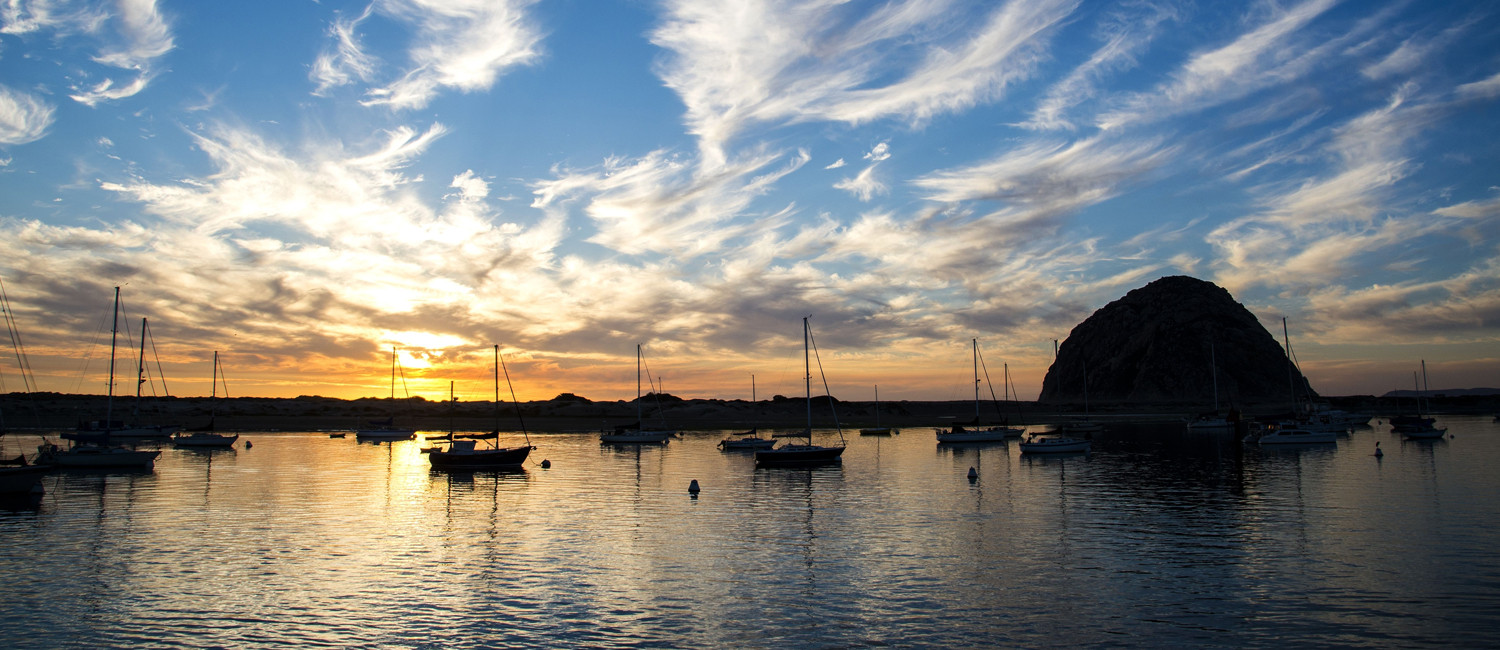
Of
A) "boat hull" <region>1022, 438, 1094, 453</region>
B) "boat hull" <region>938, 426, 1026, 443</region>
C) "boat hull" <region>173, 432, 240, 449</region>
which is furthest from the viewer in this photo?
"boat hull" <region>938, 426, 1026, 443</region>

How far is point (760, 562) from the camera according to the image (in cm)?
2891

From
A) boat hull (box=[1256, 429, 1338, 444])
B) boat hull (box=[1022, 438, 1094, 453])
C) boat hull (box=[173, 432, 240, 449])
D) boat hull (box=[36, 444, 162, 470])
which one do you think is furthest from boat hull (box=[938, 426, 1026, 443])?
boat hull (box=[173, 432, 240, 449])

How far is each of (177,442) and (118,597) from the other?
278ft

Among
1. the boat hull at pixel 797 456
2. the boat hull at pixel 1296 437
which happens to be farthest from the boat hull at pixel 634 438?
the boat hull at pixel 1296 437

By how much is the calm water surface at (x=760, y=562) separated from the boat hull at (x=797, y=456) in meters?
11.4

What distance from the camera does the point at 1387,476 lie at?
56.5 m

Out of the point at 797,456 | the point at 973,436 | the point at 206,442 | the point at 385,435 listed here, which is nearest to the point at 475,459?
the point at 797,456

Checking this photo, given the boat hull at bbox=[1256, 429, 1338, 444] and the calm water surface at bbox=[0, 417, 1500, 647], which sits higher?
the boat hull at bbox=[1256, 429, 1338, 444]

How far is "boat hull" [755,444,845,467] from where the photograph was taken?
2702 inches

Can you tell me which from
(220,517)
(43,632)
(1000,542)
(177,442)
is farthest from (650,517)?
(177,442)

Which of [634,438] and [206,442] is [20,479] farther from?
[634,438]

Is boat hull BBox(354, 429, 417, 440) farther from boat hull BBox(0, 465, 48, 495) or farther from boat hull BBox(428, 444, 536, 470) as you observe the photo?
boat hull BBox(0, 465, 48, 495)

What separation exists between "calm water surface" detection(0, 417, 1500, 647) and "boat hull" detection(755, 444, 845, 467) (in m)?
11.4

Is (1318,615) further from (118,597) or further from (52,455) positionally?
(52,455)
